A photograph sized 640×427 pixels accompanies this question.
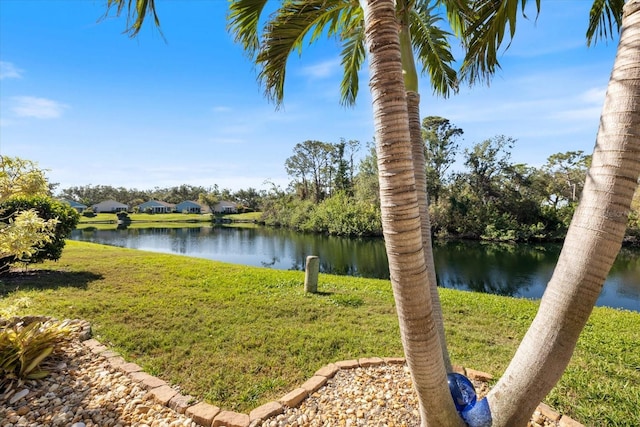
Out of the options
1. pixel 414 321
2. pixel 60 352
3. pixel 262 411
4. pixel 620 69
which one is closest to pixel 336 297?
pixel 262 411

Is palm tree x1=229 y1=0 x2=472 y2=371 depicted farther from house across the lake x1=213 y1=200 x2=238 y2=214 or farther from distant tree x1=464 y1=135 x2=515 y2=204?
house across the lake x1=213 y1=200 x2=238 y2=214

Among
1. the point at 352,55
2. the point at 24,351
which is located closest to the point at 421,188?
the point at 352,55

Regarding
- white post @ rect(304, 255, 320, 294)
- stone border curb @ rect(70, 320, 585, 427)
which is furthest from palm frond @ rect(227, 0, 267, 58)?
white post @ rect(304, 255, 320, 294)

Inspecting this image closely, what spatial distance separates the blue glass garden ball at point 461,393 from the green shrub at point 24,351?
329cm

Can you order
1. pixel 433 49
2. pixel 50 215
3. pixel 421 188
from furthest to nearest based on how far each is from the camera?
pixel 50 215 < pixel 433 49 < pixel 421 188

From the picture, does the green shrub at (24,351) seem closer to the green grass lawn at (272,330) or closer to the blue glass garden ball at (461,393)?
the green grass lawn at (272,330)

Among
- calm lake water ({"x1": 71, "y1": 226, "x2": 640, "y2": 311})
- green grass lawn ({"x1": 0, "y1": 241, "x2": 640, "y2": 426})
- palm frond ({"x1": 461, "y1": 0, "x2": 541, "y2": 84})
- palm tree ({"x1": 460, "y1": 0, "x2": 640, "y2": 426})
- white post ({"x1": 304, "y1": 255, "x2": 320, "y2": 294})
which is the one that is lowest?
calm lake water ({"x1": 71, "y1": 226, "x2": 640, "y2": 311})

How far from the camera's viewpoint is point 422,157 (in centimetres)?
227

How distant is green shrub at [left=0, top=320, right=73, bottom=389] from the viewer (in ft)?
8.48

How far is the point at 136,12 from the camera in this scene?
1.78 m

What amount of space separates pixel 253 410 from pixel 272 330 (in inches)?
67.7

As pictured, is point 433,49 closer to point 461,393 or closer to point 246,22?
point 246,22

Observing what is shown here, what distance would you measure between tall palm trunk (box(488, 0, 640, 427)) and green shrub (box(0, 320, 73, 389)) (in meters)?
3.75

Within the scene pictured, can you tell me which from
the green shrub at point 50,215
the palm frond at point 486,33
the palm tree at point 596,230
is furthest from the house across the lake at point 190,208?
the palm tree at point 596,230
